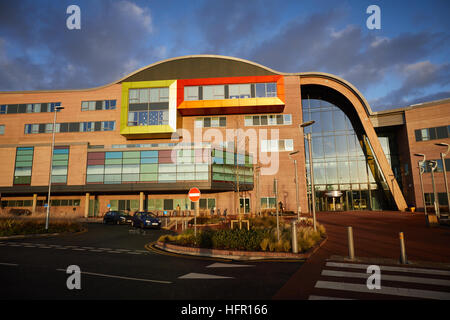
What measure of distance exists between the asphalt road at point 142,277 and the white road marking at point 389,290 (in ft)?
3.53

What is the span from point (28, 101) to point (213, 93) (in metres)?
32.1

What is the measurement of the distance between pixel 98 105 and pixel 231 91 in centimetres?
2223

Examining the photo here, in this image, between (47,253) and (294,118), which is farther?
(294,118)

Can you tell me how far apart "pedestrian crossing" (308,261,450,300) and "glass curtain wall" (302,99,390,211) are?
40049 millimetres

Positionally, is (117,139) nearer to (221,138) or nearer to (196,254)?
(221,138)

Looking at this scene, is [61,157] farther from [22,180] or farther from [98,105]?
[98,105]

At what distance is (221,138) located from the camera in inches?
1750

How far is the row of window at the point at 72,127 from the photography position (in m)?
45.1

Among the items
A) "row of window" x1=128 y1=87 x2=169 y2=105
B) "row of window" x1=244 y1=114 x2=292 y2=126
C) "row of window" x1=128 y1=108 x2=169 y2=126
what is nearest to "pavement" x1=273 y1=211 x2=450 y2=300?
"row of window" x1=244 y1=114 x2=292 y2=126

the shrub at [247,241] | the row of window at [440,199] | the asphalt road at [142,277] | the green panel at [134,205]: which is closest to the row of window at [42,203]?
the green panel at [134,205]

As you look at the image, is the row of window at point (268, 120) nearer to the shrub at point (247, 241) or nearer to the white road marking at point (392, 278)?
the shrub at point (247, 241)

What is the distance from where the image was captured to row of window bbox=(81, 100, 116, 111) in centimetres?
4556
